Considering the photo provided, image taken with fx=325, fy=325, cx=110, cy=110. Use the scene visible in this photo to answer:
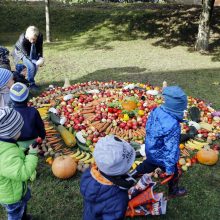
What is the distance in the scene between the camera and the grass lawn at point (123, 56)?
503 centimetres

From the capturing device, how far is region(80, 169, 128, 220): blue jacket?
3.19 m

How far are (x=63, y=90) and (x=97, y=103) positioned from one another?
1633 millimetres

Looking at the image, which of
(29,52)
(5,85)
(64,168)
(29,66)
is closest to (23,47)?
(29,52)

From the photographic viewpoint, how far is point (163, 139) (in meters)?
4.46

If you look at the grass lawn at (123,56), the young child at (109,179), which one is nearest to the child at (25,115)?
the grass lawn at (123,56)

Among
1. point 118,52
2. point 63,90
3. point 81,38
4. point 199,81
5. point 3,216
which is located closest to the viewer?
point 3,216

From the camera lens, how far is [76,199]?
16.5 feet

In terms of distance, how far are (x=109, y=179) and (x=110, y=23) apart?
15629mm

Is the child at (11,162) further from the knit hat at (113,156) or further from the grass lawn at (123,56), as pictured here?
the grass lawn at (123,56)

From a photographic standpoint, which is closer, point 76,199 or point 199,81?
point 76,199

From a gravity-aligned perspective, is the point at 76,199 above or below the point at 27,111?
below

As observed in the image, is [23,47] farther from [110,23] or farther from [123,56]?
[110,23]

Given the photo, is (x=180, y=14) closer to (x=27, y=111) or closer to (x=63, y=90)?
(x=63, y=90)

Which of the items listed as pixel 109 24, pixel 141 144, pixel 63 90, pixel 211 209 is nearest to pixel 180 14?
pixel 109 24
